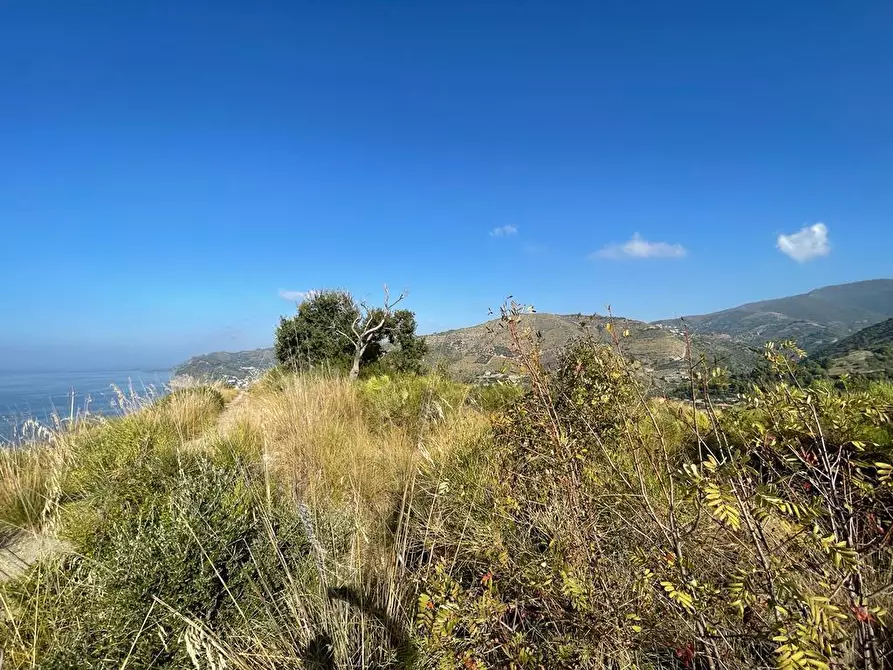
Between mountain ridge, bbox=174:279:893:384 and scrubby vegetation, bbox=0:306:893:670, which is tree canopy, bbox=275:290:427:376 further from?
scrubby vegetation, bbox=0:306:893:670

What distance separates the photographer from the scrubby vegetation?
1.01m

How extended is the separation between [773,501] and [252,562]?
2250 millimetres

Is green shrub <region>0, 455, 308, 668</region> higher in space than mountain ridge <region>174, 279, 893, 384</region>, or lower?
lower

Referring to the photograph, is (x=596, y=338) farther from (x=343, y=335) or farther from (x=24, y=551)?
(x=343, y=335)

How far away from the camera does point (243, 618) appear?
1866 millimetres

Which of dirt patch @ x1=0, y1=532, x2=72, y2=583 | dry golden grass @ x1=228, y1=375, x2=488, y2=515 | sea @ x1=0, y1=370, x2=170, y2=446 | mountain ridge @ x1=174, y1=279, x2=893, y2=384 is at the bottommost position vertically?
dirt patch @ x1=0, y1=532, x2=72, y2=583

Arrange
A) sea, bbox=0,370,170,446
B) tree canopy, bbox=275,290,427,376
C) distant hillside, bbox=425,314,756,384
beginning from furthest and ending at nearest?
tree canopy, bbox=275,290,427,376 → sea, bbox=0,370,170,446 → distant hillside, bbox=425,314,756,384

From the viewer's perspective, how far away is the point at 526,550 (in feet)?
5.79

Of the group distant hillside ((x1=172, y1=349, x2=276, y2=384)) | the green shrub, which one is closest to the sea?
distant hillside ((x1=172, y1=349, x2=276, y2=384))

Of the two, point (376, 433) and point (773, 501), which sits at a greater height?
point (773, 501)

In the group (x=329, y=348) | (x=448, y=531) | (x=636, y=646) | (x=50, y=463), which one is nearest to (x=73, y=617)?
(x=448, y=531)

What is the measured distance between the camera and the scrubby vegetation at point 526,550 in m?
1.01

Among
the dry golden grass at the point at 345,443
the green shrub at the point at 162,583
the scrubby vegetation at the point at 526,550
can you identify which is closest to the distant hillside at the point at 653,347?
the scrubby vegetation at the point at 526,550

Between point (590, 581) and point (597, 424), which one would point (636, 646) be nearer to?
point (590, 581)
